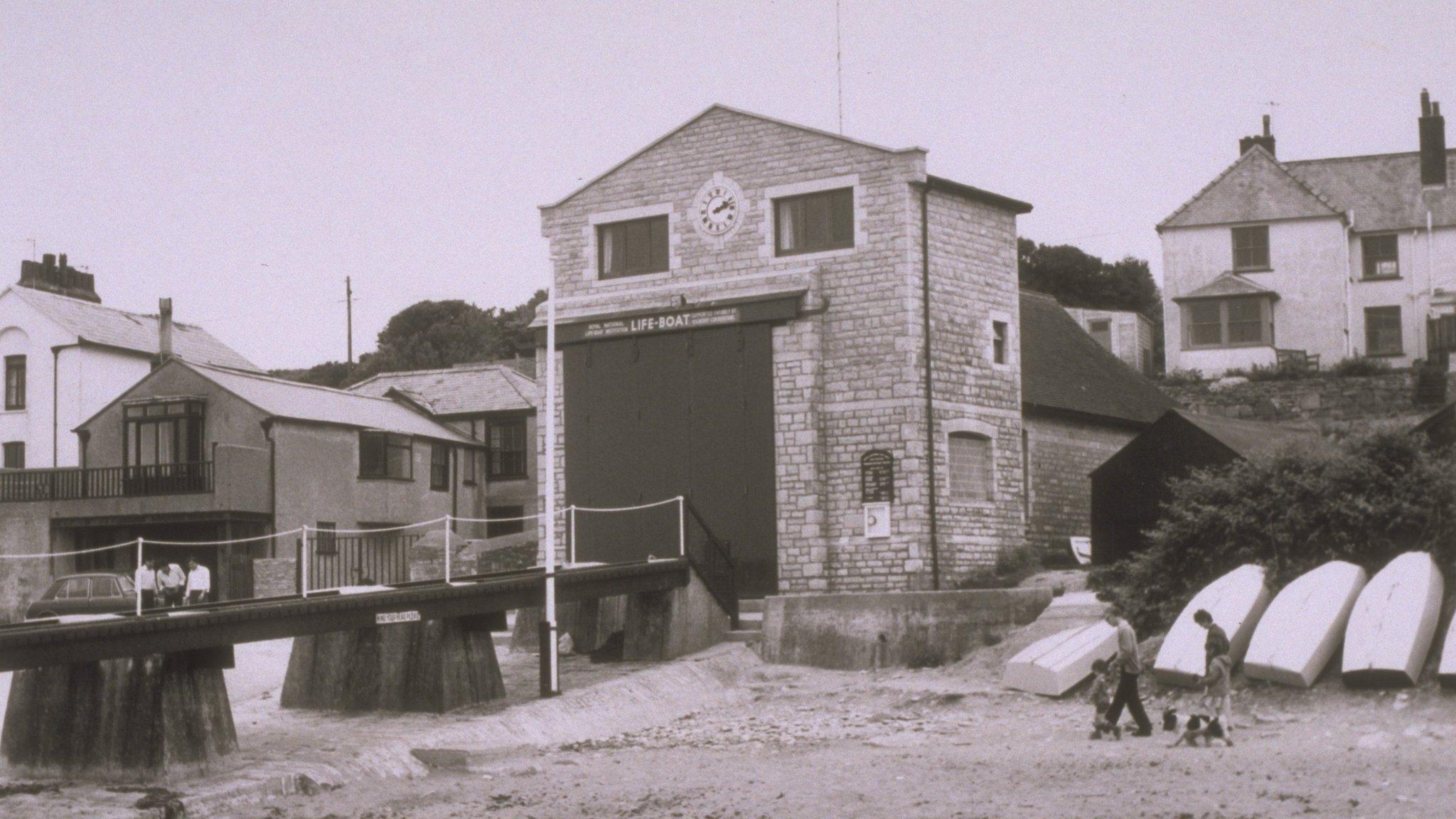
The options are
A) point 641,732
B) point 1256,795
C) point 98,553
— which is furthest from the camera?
point 98,553

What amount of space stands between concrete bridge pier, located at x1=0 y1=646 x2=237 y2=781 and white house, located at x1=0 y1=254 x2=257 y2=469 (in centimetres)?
3173

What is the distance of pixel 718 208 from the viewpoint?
29703 mm

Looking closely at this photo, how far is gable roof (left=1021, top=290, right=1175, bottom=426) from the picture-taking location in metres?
32.4

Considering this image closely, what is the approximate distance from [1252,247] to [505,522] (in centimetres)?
2177

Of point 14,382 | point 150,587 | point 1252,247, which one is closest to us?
point 150,587

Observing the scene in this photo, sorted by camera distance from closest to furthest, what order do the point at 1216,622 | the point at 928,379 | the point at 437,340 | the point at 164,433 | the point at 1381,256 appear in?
the point at 1216,622 → the point at 928,379 → the point at 164,433 → the point at 1381,256 → the point at 437,340

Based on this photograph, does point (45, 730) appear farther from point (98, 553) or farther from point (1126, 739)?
point (98, 553)

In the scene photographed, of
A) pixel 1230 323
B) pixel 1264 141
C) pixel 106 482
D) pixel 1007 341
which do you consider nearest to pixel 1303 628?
pixel 1007 341

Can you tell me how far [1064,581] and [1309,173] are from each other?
94.6 feet

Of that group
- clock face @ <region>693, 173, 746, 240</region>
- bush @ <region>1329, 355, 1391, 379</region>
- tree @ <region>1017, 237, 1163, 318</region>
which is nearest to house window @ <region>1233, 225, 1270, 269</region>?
bush @ <region>1329, 355, 1391, 379</region>

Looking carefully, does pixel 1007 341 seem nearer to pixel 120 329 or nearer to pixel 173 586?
pixel 173 586

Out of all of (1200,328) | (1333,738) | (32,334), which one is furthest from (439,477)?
(1333,738)

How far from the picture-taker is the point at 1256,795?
1510cm

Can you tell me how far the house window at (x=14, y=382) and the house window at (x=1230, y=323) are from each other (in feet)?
106
